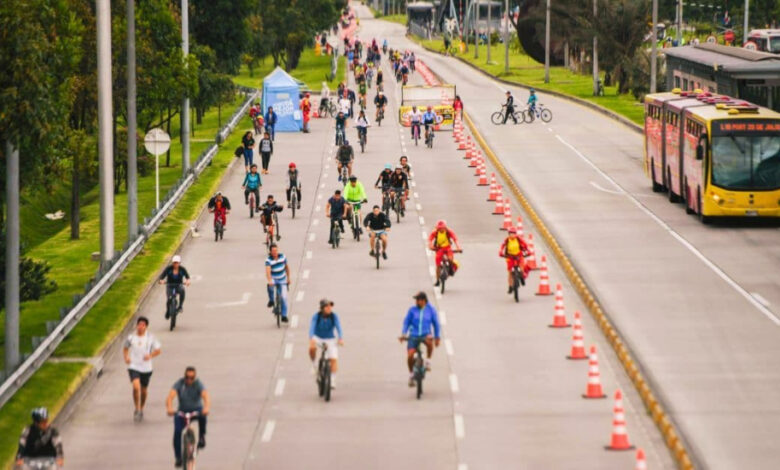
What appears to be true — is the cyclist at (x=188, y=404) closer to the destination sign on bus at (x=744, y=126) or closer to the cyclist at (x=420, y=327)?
the cyclist at (x=420, y=327)

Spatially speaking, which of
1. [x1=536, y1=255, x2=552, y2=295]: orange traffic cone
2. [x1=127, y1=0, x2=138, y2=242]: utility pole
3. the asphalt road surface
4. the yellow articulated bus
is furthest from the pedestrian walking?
[x1=536, y1=255, x2=552, y2=295]: orange traffic cone

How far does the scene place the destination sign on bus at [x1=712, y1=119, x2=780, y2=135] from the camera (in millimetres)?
41000

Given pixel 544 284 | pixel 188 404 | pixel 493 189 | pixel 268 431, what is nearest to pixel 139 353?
pixel 268 431

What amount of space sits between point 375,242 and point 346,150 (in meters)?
15.2

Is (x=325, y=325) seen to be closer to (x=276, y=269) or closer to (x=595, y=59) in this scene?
(x=276, y=269)

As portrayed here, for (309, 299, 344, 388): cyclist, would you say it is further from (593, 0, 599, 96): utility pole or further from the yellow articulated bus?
(593, 0, 599, 96): utility pole

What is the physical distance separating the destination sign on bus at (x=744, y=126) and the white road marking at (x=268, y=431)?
20903 mm

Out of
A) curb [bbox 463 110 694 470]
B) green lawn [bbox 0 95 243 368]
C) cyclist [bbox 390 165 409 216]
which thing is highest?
cyclist [bbox 390 165 409 216]

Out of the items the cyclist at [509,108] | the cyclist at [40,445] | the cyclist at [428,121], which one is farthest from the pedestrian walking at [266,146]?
the cyclist at [40,445]

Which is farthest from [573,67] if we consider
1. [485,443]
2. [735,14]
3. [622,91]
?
[485,443]

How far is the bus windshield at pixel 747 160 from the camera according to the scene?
41.0 meters

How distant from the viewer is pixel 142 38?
4969cm

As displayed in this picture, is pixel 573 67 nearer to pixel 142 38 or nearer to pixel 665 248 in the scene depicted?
pixel 142 38

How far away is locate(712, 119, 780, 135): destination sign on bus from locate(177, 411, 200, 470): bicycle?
78.5 ft
